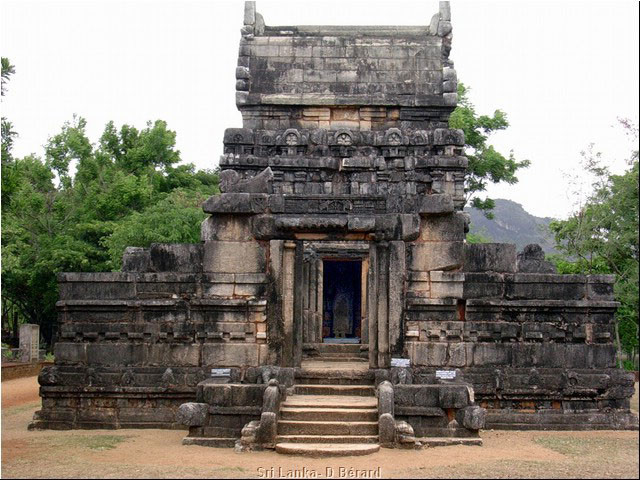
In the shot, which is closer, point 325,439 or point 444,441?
point 325,439

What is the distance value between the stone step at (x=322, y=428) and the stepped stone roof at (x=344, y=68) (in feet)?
32.3

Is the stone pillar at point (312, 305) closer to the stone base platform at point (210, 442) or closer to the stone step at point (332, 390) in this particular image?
the stone step at point (332, 390)

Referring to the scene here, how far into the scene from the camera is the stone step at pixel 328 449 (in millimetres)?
11695

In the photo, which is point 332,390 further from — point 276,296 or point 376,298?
point 276,296

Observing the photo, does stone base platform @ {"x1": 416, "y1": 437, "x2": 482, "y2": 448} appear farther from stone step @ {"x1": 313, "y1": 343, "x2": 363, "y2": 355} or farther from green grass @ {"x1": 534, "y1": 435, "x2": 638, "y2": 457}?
stone step @ {"x1": 313, "y1": 343, "x2": 363, "y2": 355}

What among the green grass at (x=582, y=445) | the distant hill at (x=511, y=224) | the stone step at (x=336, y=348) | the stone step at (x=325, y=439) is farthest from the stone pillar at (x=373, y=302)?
the distant hill at (x=511, y=224)

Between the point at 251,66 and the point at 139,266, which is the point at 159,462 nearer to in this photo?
the point at 139,266

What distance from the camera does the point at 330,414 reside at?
1293cm

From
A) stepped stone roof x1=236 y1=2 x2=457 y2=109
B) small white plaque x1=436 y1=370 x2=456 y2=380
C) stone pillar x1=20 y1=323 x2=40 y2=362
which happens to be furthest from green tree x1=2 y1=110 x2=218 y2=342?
small white plaque x1=436 y1=370 x2=456 y2=380

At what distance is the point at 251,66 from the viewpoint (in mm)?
20703

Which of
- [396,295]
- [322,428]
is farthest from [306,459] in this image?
[396,295]

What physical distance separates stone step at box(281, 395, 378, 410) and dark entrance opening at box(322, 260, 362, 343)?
34.1ft

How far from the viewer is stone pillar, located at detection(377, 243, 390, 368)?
14789 millimetres

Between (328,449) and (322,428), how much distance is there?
0.80m
